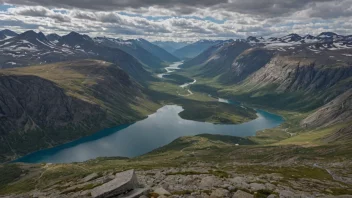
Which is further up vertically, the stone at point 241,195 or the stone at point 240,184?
the stone at point 241,195

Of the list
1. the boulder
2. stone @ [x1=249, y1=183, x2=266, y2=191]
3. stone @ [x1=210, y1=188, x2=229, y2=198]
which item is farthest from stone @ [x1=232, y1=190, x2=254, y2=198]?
the boulder

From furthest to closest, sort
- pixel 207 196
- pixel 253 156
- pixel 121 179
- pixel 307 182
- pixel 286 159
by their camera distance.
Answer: pixel 253 156
pixel 286 159
pixel 307 182
pixel 121 179
pixel 207 196

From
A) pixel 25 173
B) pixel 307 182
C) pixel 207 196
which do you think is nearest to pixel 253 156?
pixel 307 182

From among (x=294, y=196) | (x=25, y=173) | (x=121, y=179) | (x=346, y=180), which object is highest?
(x=121, y=179)

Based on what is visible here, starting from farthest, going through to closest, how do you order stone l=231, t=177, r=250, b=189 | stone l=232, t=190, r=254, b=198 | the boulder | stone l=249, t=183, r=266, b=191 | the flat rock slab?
the boulder, stone l=231, t=177, r=250, b=189, stone l=249, t=183, r=266, b=191, the flat rock slab, stone l=232, t=190, r=254, b=198

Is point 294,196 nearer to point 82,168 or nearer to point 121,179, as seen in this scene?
point 121,179

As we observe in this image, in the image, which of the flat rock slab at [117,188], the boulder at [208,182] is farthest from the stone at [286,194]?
the flat rock slab at [117,188]

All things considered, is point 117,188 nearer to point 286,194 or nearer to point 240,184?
point 240,184

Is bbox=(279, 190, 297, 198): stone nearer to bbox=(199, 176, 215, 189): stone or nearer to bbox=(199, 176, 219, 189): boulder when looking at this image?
bbox=(199, 176, 219, 189): boulder

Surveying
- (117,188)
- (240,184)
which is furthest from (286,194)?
(117,188)

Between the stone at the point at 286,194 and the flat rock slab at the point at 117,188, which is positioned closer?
the flat rock slab at the point at 117,188

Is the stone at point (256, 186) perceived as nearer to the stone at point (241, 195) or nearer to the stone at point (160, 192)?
the stone at point (241, 195)
